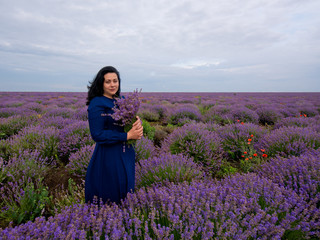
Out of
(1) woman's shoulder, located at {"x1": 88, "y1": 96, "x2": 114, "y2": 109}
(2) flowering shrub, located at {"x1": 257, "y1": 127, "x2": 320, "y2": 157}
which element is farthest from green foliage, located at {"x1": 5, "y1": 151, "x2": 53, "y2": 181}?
(2) flowering shrub, located at {"x1": 257, "y1": 127, "x2": 320, "y2": 157}

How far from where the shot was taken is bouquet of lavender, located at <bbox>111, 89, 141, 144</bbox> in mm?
1662

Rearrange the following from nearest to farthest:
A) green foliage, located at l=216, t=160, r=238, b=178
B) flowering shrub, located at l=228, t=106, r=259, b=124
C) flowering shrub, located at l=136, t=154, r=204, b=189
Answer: flowering shrub, located at l=136, t=154, r=204, b=189 < green foliage, located at l=216, t=160, r=238, b=178 < flowering shrub, located at l=228, t=106, r=259, b=124

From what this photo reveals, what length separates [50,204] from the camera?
2.53 metres

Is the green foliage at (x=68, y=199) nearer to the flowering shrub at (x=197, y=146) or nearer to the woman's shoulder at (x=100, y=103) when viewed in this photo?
the woman's shoulder at (x=100, y=103)

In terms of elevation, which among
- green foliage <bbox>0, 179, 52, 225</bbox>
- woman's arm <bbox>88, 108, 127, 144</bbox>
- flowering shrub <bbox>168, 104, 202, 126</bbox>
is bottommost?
green foliage <bbox>0, 179, 52, 225</bbox>

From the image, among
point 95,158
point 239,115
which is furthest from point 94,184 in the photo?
point 239,115

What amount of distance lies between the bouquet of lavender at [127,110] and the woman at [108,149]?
3.0 inches

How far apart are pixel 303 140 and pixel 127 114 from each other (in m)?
3.66

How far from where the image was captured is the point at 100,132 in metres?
1.74

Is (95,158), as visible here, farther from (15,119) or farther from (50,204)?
(15,119)

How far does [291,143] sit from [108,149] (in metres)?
3.57

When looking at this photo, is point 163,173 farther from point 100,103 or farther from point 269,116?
point 269,116

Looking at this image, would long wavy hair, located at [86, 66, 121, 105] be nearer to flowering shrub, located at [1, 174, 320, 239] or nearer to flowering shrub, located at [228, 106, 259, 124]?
flowering shrub, located at [1, 174, 320, 239]

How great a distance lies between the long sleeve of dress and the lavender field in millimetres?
572
